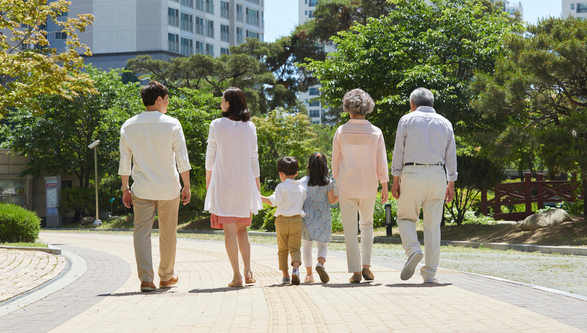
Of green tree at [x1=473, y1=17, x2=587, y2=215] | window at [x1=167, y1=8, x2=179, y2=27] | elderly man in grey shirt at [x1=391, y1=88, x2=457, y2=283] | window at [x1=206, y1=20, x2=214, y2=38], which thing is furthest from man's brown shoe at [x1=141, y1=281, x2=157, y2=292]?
window at [x1=206, y1=20, x2=214, y2=38]

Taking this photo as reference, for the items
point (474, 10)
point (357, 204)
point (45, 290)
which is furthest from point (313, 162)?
point (474, 10)

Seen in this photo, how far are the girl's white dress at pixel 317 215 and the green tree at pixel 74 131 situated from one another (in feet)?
109

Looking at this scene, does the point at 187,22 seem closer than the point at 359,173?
No

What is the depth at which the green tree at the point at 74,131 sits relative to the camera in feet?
132

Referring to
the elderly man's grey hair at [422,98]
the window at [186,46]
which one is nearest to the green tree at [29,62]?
the elderly man's grey hair at [422,98]

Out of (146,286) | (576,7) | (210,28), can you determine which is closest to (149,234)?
(146,286)

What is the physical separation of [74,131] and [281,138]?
14.7 meters

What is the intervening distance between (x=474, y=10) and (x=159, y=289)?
19398mm

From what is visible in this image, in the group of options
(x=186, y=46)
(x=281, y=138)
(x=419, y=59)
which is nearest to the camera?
(x=419, y=59)

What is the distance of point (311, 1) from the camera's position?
502ft

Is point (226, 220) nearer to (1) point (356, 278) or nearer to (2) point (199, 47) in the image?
(1) point (356, 278)

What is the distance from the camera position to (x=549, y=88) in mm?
17844

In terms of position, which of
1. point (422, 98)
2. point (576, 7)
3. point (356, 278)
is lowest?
point (356, 278)

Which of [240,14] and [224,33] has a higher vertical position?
[240,14]
